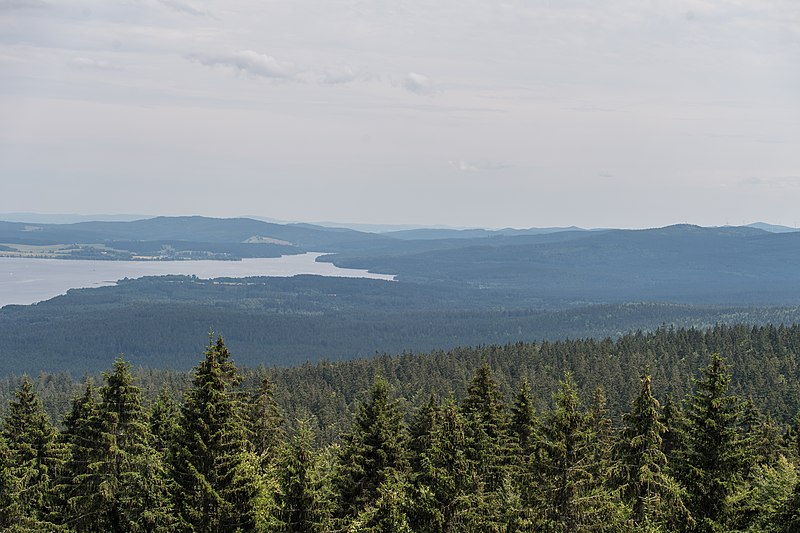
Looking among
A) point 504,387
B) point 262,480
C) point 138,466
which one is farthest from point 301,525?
point 504,387

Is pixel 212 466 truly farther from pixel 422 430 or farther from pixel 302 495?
pixel 422 430

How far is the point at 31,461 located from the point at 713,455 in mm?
28418

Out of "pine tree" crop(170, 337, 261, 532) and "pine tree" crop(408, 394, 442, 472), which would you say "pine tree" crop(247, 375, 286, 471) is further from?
"pine tree" crop(170, 337, 261, 532)

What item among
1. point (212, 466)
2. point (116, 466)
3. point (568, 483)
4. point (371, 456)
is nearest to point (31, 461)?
point (116, 466)

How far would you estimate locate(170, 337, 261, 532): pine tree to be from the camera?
95.5 feet

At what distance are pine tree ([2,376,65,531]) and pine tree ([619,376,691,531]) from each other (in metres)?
23.1

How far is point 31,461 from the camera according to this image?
3631 cm

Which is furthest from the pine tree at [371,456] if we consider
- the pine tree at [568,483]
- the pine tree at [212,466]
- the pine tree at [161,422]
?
the pine tree at [161,422]

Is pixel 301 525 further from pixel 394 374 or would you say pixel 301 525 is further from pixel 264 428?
Result: pixel 394 374

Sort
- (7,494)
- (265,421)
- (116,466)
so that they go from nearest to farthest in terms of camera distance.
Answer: (116,466), (7,494), (265,421)

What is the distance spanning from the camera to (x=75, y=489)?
33312 millimetres

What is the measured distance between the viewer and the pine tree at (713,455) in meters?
28.9

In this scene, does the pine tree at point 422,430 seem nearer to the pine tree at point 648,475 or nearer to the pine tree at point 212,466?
the pine tree at point 212,466

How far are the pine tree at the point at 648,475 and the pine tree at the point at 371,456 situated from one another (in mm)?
8623
